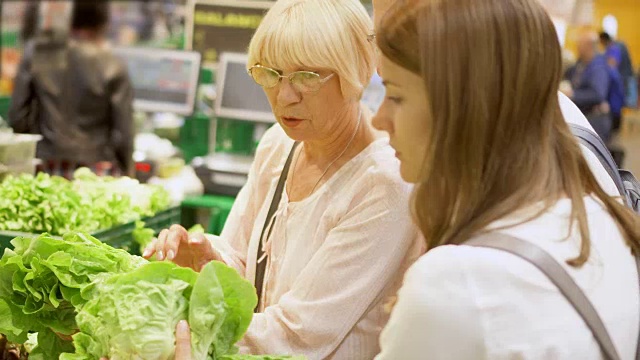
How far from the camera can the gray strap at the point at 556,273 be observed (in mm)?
1467

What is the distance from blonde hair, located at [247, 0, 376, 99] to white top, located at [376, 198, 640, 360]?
1040mm

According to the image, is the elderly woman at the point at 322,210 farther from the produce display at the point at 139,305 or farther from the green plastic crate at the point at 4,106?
the green plastic crate at the point at 4,106

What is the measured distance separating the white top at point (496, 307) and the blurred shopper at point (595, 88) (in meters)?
10.6

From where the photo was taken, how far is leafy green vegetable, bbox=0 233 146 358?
2.30 metres

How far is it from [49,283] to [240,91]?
4.41 meters

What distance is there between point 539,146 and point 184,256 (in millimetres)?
1384

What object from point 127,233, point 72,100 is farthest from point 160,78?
point 127,233

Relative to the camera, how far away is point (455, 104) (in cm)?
152

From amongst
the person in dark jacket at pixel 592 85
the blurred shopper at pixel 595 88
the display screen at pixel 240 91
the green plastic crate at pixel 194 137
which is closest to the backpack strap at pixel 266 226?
the display screen at pixel 240 91

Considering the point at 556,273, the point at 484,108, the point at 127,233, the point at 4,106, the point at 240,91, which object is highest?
the point at 484,108

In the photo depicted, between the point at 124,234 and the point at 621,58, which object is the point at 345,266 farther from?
the point at 621,58

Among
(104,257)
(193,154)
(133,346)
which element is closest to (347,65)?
(104,257)

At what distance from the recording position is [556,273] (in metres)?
1.47

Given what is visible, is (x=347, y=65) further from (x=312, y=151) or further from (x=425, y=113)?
(x=425, y=113)
